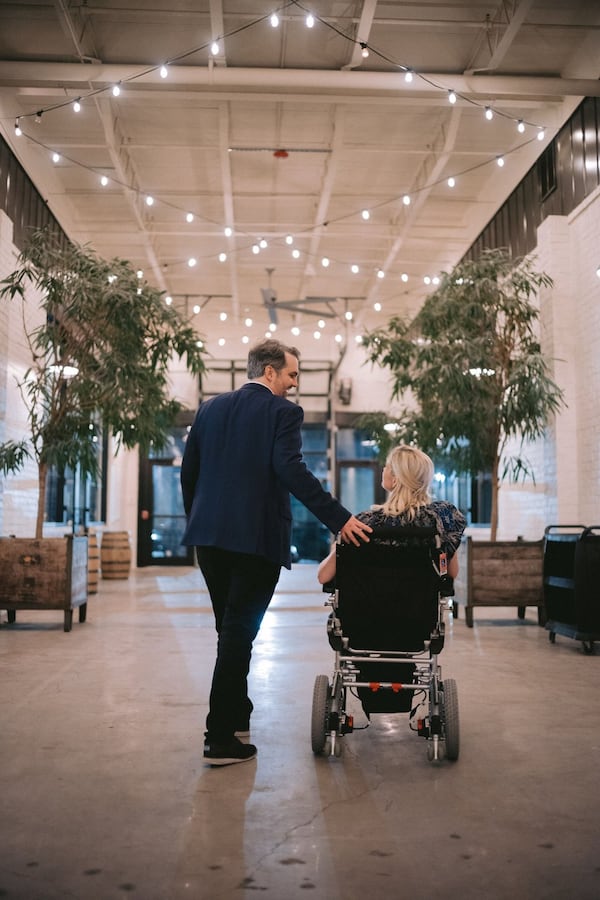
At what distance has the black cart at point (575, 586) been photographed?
17.8 ft

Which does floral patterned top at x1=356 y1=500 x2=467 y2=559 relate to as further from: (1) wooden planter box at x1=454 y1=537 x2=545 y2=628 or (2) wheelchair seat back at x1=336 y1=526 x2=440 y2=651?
(1) wooden planter box at x1=454 y1=537 x2=545 y2=628

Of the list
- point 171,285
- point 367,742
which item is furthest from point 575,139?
point 171,285

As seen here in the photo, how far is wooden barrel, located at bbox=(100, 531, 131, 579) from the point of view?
1238 centimetres

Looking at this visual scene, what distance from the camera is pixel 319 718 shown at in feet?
9.59

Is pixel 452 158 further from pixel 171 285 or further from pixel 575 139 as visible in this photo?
pixel 171 285

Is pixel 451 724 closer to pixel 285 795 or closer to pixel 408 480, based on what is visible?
pixel 285 795

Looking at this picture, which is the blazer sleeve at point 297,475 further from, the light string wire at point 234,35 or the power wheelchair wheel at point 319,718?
the light string wire at point 234,35

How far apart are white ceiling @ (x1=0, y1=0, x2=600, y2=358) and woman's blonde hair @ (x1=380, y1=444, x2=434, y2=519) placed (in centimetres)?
458

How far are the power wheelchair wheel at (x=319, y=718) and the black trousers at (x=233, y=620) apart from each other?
264 mm

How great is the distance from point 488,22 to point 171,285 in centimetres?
805

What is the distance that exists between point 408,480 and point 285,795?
117 cm

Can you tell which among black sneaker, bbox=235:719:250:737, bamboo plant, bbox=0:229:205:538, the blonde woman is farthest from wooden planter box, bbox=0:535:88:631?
the blonde woman

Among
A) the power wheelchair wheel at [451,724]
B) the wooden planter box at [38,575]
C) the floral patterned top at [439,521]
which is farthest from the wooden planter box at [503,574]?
the power wheelchair wheel at [451,724]

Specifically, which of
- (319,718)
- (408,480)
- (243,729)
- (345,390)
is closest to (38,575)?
(243,729)
